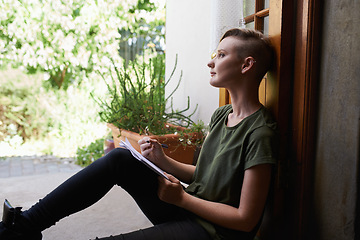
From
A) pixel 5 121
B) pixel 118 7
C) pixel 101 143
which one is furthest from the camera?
pixel 118 7

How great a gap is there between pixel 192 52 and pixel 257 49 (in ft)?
5.36

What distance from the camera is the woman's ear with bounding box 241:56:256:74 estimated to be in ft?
4.19

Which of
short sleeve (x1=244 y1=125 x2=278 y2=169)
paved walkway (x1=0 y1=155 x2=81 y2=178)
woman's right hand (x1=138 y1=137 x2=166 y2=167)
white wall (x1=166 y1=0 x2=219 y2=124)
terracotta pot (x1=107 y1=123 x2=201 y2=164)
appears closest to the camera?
short sleeve (x1=244 y1=125 x2=278 y2=169)

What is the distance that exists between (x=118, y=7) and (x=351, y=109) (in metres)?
5.25

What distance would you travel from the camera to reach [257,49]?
4.28ft

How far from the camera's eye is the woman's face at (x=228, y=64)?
4.25 feet

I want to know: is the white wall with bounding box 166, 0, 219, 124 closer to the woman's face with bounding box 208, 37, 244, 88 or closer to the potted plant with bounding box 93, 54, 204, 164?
the potted plant with bounding box 93, 54, 204, 164

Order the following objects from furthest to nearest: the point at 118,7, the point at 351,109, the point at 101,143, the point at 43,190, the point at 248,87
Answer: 1. the point at 118,7
2. the point at 101,143
3. the point at 43,190
4. the point at 248,87
5. the point at 351,109

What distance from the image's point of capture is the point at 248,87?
52.0 inches

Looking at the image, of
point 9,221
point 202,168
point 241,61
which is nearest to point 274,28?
point 241,61

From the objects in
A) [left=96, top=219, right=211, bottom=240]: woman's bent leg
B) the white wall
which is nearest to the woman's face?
[left=96, top=219, right=211, bottom=240]: woman's bent leg

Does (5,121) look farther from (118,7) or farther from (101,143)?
(118,7)

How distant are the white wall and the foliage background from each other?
204 centimetres

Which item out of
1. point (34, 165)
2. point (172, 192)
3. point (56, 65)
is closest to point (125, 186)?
point (172, 192)
